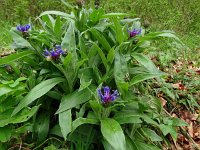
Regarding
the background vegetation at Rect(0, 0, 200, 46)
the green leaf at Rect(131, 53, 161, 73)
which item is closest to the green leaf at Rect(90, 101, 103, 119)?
the green leaf at Rect(131, 53, 161, 73)

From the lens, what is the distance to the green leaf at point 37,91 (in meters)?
2.44

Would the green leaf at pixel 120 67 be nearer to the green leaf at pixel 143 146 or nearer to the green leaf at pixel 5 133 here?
A: the green leaf at pixel 143 146

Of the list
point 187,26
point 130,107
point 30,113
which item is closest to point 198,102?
point 130,107

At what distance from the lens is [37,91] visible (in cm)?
251

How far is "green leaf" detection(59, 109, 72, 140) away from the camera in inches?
94.1

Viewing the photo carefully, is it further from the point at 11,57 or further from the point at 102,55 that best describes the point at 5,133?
the point at 102,55

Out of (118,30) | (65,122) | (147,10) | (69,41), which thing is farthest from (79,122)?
(147,10)

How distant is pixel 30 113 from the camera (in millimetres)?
2408

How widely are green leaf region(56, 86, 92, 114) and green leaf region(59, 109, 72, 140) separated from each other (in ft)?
0.13

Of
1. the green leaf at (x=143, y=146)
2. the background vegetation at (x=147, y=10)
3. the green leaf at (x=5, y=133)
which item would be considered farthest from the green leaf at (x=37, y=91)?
the background vegetation at (x=147, y=10)

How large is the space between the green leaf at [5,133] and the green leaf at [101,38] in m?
0.87

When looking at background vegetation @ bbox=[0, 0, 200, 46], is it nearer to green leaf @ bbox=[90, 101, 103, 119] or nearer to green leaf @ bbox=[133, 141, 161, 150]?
green leaf @ bbox=[133, 141, 161, 150]

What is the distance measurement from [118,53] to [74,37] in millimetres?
321

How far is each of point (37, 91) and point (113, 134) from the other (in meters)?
0.55
